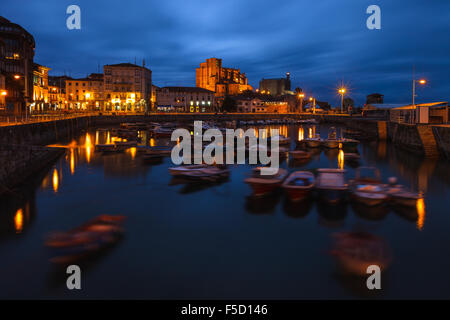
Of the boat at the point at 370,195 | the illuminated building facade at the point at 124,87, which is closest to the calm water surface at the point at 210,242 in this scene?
the boat at the point at 370,195

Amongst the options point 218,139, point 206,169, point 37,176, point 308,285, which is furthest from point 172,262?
point 218,139

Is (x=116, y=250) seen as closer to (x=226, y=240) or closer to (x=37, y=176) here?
(x=226, y=240)

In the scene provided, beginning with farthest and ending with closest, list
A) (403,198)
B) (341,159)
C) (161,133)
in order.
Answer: (161,133), (341,159), (403,198)

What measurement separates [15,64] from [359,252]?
230 feet

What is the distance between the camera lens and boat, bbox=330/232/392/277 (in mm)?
13250

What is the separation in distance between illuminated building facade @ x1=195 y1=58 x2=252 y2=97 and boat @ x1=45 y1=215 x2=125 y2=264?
505 ft

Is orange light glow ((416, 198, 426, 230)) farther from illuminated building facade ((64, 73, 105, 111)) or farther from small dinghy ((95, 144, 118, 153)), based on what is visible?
illuminated building facade ((64, 73, 105, 111))

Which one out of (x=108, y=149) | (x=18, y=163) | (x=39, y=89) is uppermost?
(x=39, y=89)

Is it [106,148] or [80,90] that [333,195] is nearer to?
[106,148]

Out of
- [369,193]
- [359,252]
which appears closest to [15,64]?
[369,193]

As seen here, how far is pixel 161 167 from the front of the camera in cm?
3459

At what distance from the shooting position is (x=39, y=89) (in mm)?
87938

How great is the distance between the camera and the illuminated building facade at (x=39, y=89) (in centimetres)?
8251

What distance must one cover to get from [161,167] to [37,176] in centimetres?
1114
